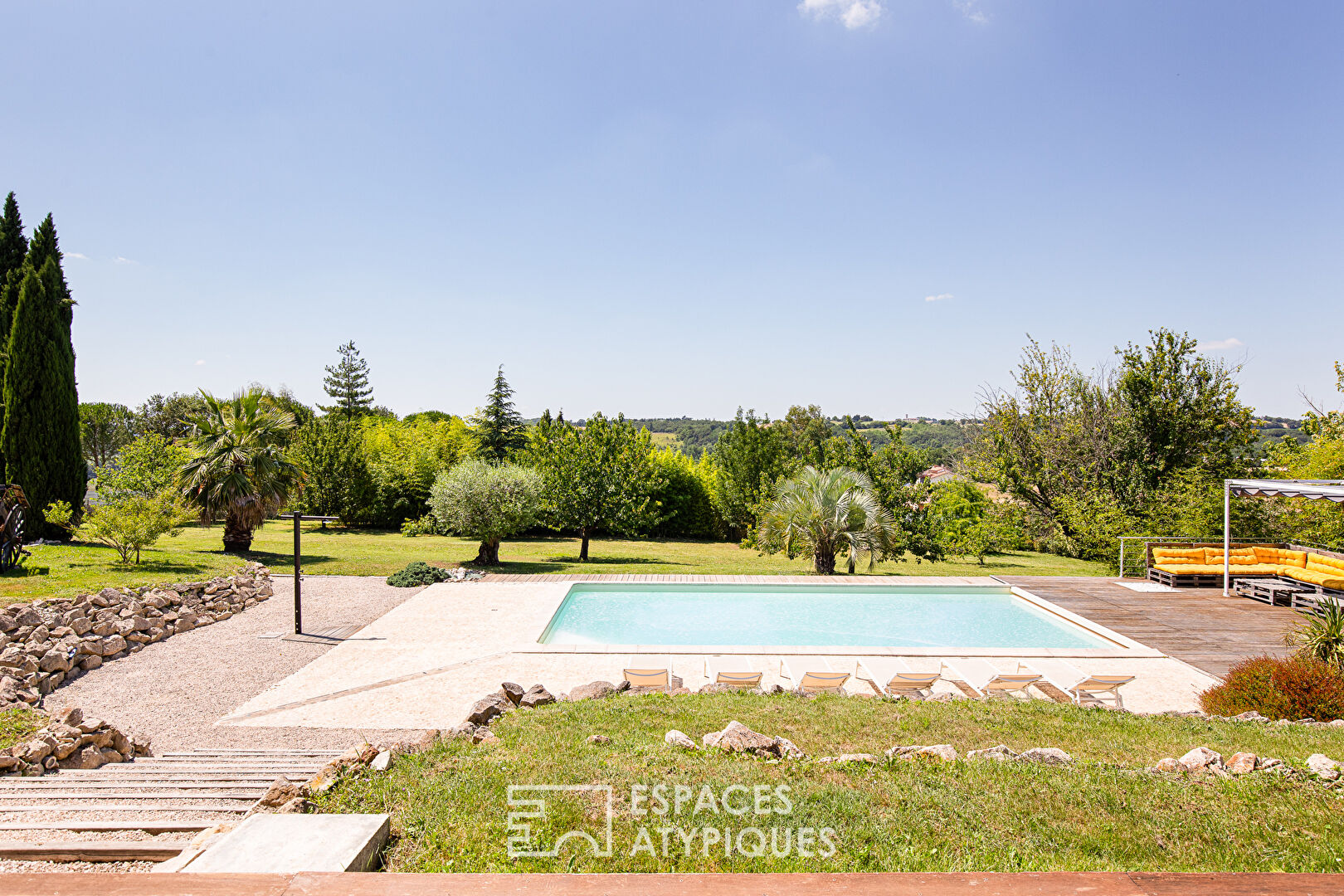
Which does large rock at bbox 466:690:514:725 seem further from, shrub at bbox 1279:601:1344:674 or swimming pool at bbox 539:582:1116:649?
shrub at bbox 1279:601:1344:674

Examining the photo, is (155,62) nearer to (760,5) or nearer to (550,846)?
(760,5)

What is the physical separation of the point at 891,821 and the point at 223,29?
13473mm

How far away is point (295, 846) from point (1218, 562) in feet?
53.7

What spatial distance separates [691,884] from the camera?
1311 mm

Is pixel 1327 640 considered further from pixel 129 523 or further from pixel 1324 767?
pixel 129 523

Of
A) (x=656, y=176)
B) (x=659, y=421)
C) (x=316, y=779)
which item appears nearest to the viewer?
(x=316, y=779)

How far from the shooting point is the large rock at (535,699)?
255 inches

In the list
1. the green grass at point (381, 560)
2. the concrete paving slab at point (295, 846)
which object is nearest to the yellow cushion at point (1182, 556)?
the green grass at point (381, 560)

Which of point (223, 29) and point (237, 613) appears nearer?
point (223, 29)

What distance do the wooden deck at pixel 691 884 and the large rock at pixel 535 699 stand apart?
5.37 m

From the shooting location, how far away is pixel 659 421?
11462 cm

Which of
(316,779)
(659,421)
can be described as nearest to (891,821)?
(316,779)

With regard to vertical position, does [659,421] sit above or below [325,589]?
above

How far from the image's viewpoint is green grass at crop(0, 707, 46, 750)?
5.29 metres
